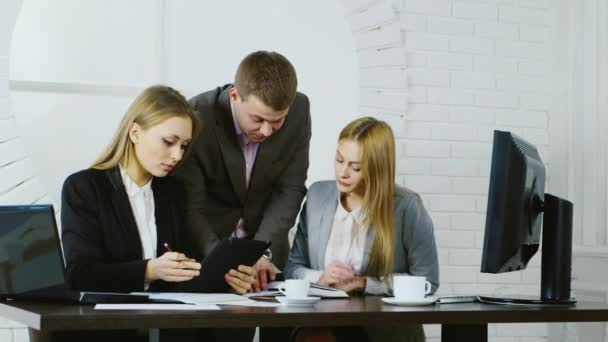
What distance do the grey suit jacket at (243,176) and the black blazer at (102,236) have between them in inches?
15.1

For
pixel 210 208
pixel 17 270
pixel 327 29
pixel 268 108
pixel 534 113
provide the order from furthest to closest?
pixel 534 113, pixel 327 29, pixel 210 208, pixel 268 108, pixel 17 270

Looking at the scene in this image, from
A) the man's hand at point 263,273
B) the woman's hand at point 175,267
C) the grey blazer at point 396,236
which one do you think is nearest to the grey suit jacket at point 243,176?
the grey blazer at point 396,236

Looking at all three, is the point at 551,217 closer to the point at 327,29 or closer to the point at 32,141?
the point at 327,29

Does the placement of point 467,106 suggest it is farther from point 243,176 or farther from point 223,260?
point 223,260

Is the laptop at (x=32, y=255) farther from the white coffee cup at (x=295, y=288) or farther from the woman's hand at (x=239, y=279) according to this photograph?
the woman's hand at (x=239, y=279)

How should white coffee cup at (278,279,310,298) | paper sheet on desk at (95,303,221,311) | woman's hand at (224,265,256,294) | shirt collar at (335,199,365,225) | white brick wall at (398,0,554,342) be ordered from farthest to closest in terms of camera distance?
white brick wall at (398,0,554,342), shirt collar at (335,199,365,225), woman's hand at (224,265,256,294), white coffee cup at (278,279,310,298), paper sheet on desk at (95,303,221,311)

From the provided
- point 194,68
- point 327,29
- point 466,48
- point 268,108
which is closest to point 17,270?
point 268,108

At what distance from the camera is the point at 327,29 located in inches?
144

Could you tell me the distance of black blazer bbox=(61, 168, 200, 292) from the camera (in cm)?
228

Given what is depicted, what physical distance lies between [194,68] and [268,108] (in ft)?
2.52

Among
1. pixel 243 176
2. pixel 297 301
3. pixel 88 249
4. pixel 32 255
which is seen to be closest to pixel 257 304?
pixel 297 301

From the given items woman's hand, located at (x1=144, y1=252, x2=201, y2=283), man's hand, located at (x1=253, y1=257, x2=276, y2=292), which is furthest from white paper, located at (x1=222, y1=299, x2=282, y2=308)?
man's hand, located at (x1=253, y1=257, x2=276, y2=292)

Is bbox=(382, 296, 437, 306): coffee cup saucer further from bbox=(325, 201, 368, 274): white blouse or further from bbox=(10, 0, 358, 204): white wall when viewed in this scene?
bbox=(10, 0, 358, 204): white wall

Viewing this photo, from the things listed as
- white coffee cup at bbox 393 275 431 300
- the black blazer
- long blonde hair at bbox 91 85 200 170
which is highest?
long blonde hair at bbox 91 85 200 170
